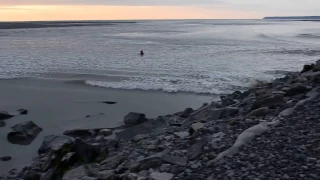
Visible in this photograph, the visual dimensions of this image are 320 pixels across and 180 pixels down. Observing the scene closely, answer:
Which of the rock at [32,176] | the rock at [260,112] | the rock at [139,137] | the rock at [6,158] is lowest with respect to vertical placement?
the rock at [6,158]

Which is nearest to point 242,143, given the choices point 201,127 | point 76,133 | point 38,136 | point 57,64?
point 201,127

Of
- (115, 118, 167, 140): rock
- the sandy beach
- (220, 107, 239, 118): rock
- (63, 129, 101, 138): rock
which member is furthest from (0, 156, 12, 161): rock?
(220, 107, 239, 118): rock

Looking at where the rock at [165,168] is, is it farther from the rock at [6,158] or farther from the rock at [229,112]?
the rock at [6,158]

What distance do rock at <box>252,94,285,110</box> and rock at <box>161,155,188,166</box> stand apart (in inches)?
150

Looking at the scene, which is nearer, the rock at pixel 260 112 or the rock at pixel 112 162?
the rock at pixel 112 162

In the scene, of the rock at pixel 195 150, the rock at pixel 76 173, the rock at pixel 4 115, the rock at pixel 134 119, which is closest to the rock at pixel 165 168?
the rock at pixel 195 150

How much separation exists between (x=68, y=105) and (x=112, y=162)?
802cm

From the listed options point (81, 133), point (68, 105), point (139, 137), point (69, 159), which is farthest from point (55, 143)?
point (68, 105)

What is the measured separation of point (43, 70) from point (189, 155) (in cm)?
1980

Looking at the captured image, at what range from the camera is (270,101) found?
9.91 m

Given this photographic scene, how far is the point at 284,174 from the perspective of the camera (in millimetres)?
5730

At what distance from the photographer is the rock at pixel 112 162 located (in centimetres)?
773

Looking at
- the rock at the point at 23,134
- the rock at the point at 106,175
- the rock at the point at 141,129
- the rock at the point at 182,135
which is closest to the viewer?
the rock at the point at 106,175

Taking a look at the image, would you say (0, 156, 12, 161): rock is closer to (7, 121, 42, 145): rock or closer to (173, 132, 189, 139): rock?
(7, 121, 42, 145): rock
